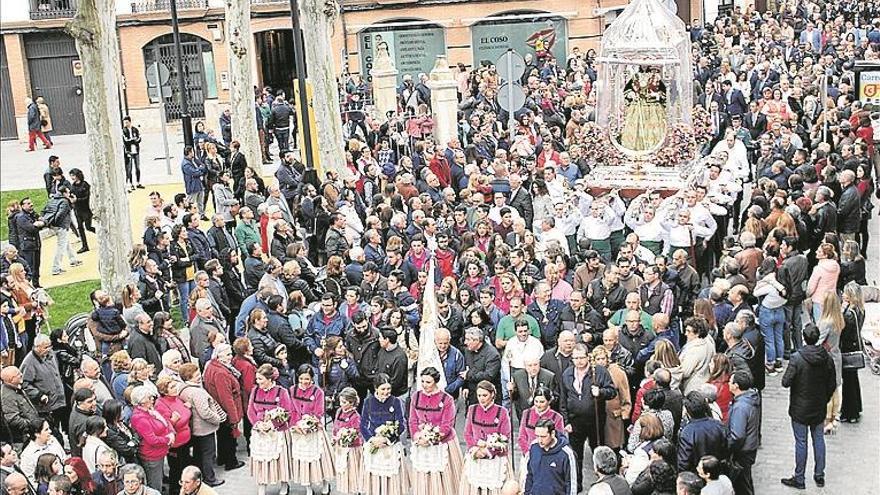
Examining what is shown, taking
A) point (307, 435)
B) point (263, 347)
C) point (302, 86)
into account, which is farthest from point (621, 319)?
point (302, 86)

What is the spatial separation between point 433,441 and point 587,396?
4.98 feet

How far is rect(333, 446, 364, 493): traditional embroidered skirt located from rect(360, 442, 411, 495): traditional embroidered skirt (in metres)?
0.09

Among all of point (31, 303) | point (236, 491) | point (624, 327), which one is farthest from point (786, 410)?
point (31, 303)

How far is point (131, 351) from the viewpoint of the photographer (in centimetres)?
1252

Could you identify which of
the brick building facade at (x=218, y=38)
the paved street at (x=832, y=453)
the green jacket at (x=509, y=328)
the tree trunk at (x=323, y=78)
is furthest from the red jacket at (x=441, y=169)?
the brick building facade at (x=218, y=38)

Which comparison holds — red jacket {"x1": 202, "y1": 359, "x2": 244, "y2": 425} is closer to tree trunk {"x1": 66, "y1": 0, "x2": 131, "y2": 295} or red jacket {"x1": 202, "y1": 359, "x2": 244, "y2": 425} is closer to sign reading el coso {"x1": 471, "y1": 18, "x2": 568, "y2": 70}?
tree trunk {"x1": 66, "y1": 0, "x2": 131, "y2": 295}

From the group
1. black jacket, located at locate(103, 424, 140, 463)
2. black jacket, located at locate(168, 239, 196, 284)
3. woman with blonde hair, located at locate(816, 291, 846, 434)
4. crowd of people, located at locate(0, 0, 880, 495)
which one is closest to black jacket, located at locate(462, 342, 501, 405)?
crowd of people, located at locate(0, 0, 880, 495)

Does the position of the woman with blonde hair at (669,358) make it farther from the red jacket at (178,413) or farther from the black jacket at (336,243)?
the black jacket at (336,243)

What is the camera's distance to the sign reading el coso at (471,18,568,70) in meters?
39.6

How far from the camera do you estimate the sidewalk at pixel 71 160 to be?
94.5 ft

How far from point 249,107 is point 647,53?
27.4 ft

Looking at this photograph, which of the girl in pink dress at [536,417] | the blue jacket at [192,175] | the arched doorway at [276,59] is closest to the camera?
the girl in pink dress at [536,417]

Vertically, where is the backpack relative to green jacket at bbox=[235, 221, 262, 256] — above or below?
above

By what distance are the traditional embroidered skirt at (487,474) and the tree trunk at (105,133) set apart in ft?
26.1
